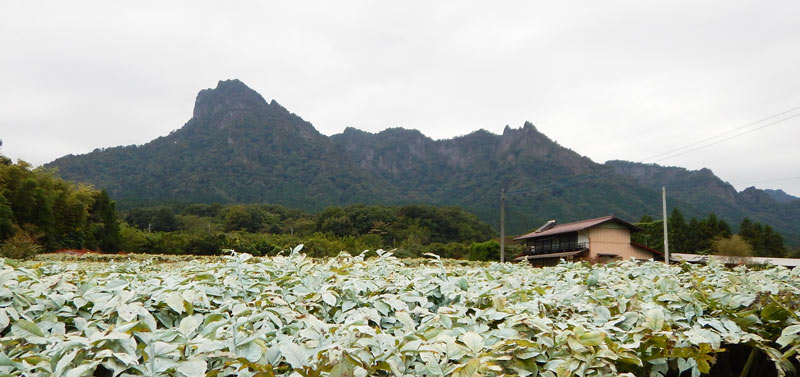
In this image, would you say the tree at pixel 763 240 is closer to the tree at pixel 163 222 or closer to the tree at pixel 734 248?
the tree at pixel 734 248

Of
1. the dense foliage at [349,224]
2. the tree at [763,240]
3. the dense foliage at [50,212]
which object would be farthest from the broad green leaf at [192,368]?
the tree at [763,240]

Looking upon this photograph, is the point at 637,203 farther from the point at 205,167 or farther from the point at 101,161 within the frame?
the point at 101,161

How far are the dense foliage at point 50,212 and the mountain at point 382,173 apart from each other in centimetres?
3120

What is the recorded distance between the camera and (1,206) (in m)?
16.1

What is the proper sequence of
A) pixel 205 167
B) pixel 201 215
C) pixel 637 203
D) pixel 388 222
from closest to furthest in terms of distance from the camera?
1. pixel 388 222
2. pixel 201 215
3. pixel 637 203
4. pixel 205 167

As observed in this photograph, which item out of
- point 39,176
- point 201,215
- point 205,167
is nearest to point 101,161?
point 205,167

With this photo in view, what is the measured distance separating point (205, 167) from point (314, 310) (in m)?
76.5

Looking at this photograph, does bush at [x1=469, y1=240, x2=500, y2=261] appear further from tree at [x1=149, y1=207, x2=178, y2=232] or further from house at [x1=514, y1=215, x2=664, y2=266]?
tree at [x1=149, y1=207, x2=178, y2=232]

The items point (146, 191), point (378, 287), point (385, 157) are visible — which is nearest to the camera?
point (378, 287)

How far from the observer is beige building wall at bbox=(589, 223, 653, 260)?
24.7m

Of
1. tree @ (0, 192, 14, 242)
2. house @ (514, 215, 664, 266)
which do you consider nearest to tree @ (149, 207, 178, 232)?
tree @ (0, 192, 14, 242)

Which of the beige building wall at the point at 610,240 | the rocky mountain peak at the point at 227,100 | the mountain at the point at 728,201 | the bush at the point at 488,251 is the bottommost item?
the bush at the point at 488,251

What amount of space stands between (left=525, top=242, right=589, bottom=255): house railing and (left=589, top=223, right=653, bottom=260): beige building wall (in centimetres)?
59

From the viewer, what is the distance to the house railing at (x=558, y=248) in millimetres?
25116
